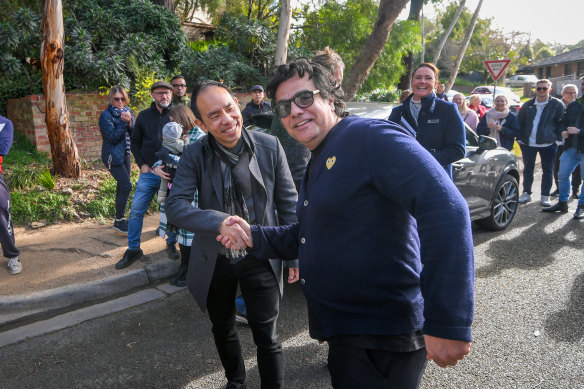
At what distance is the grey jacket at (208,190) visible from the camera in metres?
2.39

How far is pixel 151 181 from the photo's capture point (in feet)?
16.9

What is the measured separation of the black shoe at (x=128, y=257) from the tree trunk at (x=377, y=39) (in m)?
6.68

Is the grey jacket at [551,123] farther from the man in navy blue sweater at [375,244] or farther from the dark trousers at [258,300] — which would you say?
the man in navy blue sweater at [375,244]

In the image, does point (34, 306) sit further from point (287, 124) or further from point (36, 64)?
point (36, 64)

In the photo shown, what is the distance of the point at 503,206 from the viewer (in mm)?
6348

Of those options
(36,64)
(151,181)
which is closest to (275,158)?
(151,181)

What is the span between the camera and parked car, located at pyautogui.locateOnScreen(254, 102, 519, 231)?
5.56 meters

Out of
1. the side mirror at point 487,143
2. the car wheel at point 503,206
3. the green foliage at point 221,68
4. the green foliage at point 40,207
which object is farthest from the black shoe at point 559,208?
the green foliage at point 221,68

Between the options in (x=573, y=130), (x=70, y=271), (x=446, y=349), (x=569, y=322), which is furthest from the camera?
(x=573, y=130)

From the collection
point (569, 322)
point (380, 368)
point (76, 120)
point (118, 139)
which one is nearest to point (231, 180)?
point (380, 368)

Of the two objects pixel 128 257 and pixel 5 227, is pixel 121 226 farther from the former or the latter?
pixel 5 227

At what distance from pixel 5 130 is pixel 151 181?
1571 mm

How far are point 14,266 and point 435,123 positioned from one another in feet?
15.5

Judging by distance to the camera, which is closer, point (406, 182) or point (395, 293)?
point (406, 182)
